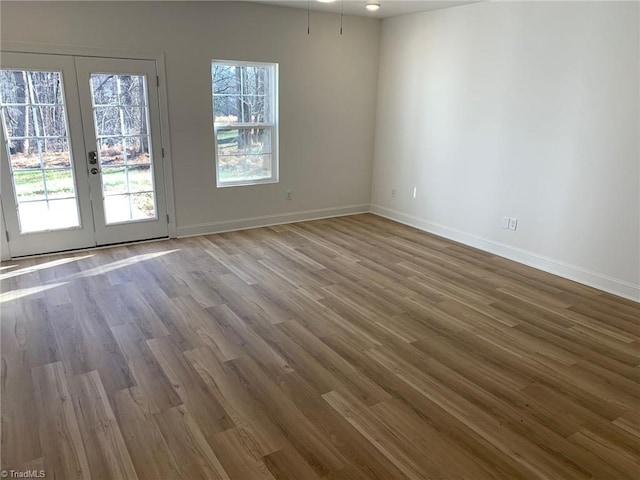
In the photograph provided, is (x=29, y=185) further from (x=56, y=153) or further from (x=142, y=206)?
(x=142, y=206)

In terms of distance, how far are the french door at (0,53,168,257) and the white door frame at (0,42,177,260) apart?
1.8 inches

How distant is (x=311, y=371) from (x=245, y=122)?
3.58 m

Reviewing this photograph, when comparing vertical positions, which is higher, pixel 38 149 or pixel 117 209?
pixel 38 149

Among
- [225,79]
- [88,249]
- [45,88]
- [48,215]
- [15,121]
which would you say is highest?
[225,79]

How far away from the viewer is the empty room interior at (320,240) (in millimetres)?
2215

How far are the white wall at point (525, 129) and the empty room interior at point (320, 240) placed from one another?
0.08ft

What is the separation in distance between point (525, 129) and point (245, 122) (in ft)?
10.1

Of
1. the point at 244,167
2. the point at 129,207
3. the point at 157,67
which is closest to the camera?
the point at 157,67

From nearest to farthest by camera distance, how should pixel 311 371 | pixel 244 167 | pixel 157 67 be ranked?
pixel 311 371 < pixel 157 67 < pixel 244 167

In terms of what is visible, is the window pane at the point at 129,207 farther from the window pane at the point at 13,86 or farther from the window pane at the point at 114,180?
the window pane at the point at 13,86

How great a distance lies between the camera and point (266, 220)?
5.77m

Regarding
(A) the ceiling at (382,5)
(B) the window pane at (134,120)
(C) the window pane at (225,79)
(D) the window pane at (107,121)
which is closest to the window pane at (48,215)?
(D) the window pane at (107,121)

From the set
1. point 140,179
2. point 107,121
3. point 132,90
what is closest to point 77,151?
point 107,121

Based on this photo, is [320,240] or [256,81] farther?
[256,81]
